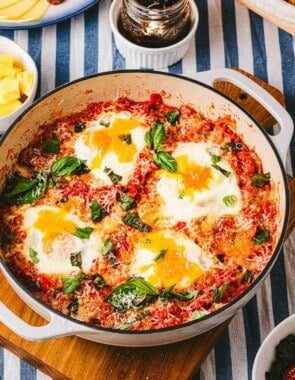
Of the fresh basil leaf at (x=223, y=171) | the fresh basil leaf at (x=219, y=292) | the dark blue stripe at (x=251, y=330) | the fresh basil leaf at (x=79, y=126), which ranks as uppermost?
the fresh basil leaf at (x=79, y=126)

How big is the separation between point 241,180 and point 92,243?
54 cm

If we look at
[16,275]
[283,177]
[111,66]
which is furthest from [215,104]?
[16,275]

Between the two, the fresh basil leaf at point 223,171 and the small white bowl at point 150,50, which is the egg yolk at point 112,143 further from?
the small white bowl at point 150,50

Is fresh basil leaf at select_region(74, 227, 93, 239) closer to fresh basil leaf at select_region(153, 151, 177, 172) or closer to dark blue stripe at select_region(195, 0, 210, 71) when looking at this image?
fresh basil leaf at select_region(153, 151, 177, 172)

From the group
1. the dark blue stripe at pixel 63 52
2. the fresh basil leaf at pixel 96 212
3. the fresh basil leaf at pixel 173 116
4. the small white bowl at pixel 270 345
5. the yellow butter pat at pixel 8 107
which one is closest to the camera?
the small white bowl at pixel 270 345

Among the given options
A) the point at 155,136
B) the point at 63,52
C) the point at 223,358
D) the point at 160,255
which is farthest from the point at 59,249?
the point at 63,52

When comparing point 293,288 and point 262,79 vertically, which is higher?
point 262,79

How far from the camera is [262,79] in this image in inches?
120

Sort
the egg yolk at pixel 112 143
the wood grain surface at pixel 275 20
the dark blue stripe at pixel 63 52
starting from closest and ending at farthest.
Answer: the egg yolk at pixel 112 143, the wood grain surface at pixel 275 20, the dark blue stripe at pixel 63 52

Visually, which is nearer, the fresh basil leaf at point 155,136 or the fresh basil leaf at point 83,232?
the fresh basil leaf at point 83,232

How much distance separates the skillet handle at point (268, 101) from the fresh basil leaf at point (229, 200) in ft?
0.69

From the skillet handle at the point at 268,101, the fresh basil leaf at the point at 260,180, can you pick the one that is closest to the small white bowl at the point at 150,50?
the skillet handle at the point at 268,101

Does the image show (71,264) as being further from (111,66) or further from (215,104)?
(111,66)

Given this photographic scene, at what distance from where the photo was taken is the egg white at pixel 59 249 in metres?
2.33
